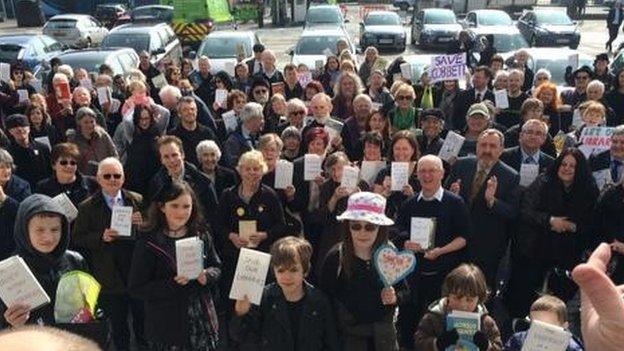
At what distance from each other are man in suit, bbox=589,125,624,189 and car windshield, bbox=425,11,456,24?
22302 mm

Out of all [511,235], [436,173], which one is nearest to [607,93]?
[511,235]

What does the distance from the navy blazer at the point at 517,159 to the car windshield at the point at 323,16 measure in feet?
70.7

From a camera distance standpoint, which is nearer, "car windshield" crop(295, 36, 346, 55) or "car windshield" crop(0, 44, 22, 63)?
"car windshield" crop(295, 36, 346, 55)

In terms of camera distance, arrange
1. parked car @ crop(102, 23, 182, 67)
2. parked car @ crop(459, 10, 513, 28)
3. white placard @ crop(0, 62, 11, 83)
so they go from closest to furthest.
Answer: white placard @ crop(0, 62, 11, 83)
parked car @ crop(102, 23, 182, 67)
parked car @ crop(459, 10, 513, 28)

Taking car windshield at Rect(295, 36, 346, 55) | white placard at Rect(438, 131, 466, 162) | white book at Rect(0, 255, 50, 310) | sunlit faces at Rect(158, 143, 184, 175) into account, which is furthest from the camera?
car windshield at Rect(295, 36, 346, 55)

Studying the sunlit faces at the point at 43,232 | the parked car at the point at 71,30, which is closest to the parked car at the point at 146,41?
the parked car at the point at 71,30

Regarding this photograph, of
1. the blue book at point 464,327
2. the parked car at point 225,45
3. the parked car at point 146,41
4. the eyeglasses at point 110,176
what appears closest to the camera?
the blue book at point 464,327

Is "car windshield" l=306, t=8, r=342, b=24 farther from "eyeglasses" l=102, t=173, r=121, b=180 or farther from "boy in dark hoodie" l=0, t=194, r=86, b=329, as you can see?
"boy in dark hoodie" l=0, t=194, r=86, b=329

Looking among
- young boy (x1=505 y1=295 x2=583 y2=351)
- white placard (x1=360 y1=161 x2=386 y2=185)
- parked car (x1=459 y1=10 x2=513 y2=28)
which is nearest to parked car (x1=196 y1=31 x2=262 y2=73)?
parked car (x1=459 y1=10 x2=513 y2=28)

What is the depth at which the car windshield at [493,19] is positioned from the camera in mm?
24103

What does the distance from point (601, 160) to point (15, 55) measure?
16.6 metres

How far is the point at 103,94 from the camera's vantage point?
933 centimetres

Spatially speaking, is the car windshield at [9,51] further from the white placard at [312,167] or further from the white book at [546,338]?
the white book at [546,338]

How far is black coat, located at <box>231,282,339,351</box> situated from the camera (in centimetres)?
393
